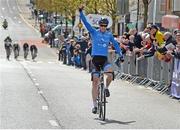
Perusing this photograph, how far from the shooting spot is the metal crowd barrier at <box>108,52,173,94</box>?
2008 cm

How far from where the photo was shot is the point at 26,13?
134000 millimetres

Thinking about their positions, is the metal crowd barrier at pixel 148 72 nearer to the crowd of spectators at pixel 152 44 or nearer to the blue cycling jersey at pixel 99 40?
the crowd of spectators at pixel 152 44

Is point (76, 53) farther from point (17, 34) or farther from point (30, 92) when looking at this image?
point (17, 34)

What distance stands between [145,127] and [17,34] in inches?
3114

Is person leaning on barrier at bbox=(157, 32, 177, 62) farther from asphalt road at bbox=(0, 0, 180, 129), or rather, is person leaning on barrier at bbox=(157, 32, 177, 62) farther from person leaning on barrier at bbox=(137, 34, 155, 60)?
person leaning on barrier at bbox=(137, 34, 155, 60)

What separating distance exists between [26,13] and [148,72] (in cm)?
11308

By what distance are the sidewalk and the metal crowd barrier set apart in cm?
7437

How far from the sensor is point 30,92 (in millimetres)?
18828

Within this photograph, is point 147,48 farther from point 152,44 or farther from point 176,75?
point 176,75

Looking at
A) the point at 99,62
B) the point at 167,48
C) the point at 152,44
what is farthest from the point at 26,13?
the point at 99,62

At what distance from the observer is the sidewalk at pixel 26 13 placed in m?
113

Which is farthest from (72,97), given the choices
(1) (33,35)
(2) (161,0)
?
(1) (33,35)

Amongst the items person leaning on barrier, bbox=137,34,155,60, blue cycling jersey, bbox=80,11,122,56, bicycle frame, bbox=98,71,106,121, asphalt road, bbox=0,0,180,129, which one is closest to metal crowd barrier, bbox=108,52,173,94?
person leaning on barrier, bbox=137,34,155,60

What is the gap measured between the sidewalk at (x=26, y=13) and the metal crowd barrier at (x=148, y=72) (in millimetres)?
74366
